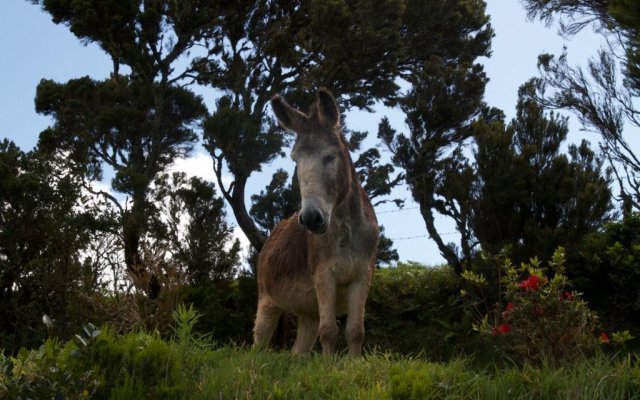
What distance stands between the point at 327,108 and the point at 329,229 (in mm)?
978

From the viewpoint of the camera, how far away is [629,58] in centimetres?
934

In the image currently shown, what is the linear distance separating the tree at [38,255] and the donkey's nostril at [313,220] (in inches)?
225

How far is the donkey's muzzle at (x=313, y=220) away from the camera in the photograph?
4.87 m

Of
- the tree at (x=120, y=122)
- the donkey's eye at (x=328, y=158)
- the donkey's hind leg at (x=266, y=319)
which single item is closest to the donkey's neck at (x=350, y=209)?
the donkey's eye at (x=328, y=158)

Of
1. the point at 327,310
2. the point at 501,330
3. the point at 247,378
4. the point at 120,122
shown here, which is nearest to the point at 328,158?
the point at 327,310

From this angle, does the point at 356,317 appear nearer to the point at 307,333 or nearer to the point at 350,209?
the point at 350,209

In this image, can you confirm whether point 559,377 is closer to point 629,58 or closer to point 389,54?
point 629,58

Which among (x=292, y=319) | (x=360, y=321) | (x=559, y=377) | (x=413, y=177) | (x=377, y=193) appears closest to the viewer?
(x=559, y=377)

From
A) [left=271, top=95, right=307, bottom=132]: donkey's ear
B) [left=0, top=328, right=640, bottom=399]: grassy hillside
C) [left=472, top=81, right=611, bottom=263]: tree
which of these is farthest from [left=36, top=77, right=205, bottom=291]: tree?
[left=0, top=328, right=640, bottom=399]: grassy hillside

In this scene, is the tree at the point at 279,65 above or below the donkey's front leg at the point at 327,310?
above

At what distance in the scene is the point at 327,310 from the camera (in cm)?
546

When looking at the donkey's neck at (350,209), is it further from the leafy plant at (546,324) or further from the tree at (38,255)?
the tree at (38,255)

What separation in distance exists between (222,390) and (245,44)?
15.6m

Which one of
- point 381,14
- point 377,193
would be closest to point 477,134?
point 377,193
